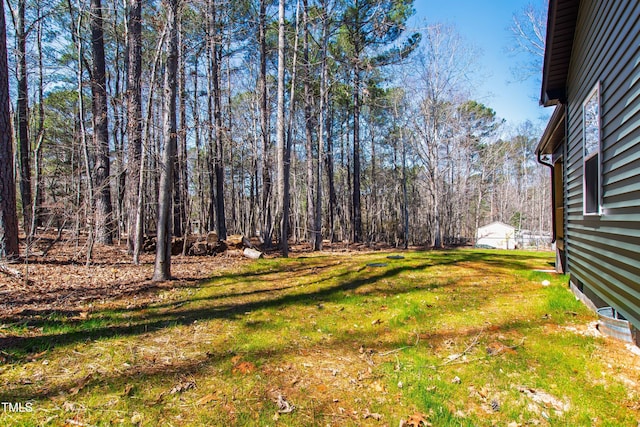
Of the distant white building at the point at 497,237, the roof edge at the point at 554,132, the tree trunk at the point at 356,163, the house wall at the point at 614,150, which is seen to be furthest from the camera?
the distant white building at the point at 497,237

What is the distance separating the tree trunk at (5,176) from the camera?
5798 millimetres

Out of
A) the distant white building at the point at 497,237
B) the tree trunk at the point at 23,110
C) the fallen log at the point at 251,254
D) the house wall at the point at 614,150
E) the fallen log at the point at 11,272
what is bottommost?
the distant white building at the point at 497,237

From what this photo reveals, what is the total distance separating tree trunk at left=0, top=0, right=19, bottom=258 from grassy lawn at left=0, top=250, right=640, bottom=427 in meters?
3.15

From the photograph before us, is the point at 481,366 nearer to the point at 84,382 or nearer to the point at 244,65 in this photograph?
the point at 84,382

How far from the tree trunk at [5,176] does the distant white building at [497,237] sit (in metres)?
23.7

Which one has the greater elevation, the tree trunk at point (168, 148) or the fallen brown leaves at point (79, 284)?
the tree trunk at point (168, 148)

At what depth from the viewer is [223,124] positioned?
13695 millimetres

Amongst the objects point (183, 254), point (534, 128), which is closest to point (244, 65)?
point (183, 254)

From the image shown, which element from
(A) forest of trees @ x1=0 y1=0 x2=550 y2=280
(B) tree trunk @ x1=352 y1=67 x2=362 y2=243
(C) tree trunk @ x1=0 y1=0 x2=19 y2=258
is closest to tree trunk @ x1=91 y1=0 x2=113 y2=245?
(A) forest of trees @ x1=0 y1=0 x2=550 y2=280

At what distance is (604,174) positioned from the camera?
3.44 meters

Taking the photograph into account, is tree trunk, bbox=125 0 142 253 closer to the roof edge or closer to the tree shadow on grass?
the tree shadow on grass

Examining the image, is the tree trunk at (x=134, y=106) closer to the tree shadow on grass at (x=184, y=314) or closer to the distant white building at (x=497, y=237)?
the tree shadow on grass at (x=184, y=314)

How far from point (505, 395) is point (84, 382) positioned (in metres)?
3.59

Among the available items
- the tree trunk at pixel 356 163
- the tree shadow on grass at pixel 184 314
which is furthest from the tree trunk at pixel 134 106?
the tree trunk at pixel 356 163
